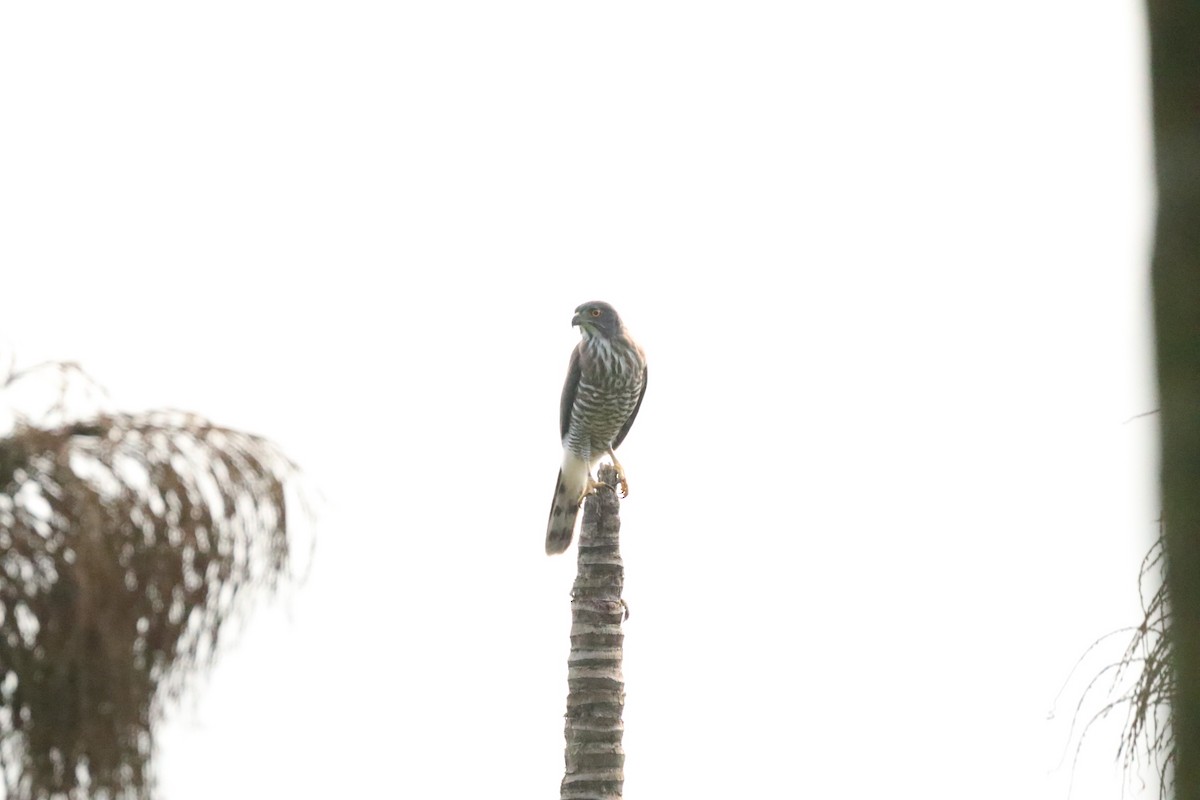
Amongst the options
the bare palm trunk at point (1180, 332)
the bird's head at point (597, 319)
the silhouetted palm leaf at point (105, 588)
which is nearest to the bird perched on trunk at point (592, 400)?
the bird's head at point (597, 319)

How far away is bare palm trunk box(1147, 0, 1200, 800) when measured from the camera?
164 centimetres

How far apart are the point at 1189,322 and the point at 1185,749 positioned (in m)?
0.51

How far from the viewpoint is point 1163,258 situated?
1692 mm

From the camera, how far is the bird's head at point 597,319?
11.5 metres

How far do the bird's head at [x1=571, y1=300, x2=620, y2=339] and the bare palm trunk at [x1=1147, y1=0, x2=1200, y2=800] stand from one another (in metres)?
9.83

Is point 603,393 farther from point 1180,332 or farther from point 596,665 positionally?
point 1180,332

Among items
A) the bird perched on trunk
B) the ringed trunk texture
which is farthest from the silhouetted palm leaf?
the bird perched on trunk

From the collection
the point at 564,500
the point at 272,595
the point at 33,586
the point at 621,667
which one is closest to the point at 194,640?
the point at 272,595

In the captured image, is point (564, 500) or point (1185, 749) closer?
point (1185, 749)

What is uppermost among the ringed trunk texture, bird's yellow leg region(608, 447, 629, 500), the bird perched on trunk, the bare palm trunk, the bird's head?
the bird's head

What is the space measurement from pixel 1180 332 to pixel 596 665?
673 cm

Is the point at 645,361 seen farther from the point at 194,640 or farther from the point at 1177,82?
the point at 1177,82

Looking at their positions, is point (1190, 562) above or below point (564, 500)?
below

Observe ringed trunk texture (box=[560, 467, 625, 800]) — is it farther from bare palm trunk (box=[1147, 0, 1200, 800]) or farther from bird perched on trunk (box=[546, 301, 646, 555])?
bare palm trunk (box=[1147, 0, 1200, 800])
